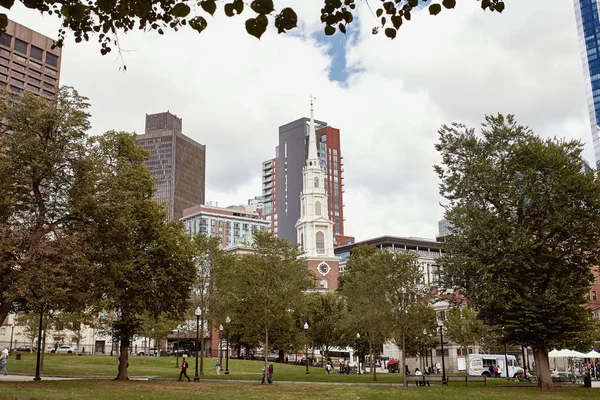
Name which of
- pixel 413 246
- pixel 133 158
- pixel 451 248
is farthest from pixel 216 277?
pixel 413 246

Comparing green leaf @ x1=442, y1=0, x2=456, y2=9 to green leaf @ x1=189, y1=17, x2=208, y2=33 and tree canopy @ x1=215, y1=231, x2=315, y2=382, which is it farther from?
tree canopy @ x1=215, y1=231, x2=315, y2=382

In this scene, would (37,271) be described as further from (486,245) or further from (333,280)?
(333,280)

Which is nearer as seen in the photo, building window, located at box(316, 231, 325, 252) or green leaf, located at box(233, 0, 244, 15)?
green leaf, located at box(233, 0, 244, 15)

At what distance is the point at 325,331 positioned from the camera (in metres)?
71.6

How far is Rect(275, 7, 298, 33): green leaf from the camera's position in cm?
650

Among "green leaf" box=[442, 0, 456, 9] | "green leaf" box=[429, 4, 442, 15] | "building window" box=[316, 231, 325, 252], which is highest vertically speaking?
"building window" box=[316, 231, 325, 252]

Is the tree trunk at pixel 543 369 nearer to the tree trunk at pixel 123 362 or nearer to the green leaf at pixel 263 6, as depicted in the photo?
the tree trunk at pixel 123 362

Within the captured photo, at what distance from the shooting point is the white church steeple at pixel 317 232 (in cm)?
10388

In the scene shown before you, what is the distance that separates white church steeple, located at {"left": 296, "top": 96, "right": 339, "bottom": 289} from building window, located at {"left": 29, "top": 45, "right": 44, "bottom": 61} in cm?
6453

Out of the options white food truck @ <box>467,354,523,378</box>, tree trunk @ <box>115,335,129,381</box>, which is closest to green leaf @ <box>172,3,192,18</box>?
tree trunk @ <box>115,335,129,381</box>

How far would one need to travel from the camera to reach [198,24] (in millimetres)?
7582

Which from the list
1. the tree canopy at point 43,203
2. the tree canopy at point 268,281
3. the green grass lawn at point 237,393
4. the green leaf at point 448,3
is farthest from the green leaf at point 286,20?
the tree canopy at point 268,281

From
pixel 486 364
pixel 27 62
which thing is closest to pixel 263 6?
pixel 486 364

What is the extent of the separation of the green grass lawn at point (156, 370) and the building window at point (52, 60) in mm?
88138
